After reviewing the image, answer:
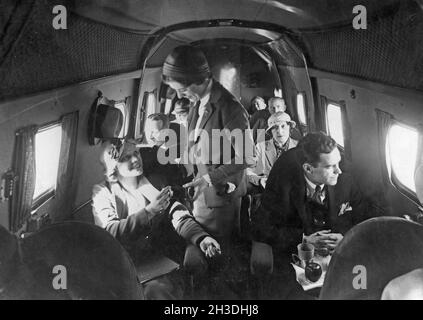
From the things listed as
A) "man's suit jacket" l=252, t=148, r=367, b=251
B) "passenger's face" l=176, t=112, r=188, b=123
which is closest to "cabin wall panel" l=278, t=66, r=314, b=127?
"man's suit jacket" l=252, t=148, r=367, b=251

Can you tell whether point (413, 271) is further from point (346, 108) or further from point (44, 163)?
point (44, 163)

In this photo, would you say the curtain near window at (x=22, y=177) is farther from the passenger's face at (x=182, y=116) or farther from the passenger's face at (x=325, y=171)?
the passenger's face at (x=325, y=171)

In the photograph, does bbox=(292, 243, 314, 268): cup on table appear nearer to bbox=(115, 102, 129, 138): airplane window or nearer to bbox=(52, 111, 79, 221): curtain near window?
bbox=(115, 102, 129, 138): airplane window

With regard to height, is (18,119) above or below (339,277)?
above

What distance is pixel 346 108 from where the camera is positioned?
2.41 meters

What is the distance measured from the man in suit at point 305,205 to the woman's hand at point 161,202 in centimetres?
48

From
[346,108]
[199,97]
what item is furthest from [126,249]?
[346,108]

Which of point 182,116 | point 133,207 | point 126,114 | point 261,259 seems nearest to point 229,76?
point 182,116

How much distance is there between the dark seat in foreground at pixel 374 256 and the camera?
7.50ft

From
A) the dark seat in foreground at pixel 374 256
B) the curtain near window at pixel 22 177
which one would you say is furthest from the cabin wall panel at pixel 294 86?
the curtain near window at pixel 22 177

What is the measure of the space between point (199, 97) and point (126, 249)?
Result: 0.92 m
